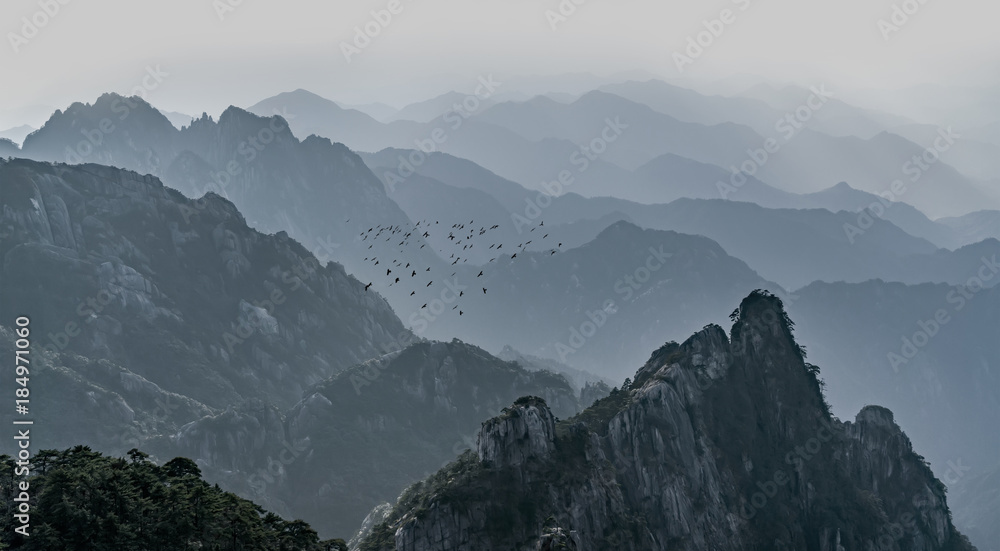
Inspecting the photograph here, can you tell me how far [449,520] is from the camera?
525ft

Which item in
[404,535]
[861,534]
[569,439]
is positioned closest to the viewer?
[404,535]

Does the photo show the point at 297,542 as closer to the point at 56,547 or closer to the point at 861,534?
the point at 56,547

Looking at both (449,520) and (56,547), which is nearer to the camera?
(56,547)

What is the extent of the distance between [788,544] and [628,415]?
45212mm

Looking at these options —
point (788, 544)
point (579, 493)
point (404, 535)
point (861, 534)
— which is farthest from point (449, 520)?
point (861, 534)

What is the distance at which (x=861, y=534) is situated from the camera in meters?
198

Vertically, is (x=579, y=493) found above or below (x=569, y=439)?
below

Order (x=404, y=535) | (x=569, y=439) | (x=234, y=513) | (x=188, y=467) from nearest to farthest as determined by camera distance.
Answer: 1. (x=234, y=513)
2. (x=188, y=467)
3. (x=404, y=535)
4. (x=569, y=439)

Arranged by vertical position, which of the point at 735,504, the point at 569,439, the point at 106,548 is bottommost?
the point at 106,548

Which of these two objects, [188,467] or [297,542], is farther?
[188,467]

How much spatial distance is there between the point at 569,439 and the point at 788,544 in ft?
186

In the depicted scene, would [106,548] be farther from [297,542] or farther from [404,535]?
[404,535]

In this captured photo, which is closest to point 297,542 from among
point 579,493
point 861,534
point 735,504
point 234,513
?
point 234,513

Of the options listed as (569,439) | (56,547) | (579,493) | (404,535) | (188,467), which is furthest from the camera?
(569,439)
